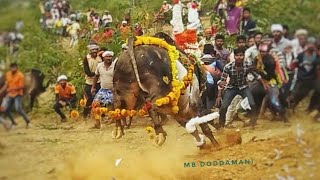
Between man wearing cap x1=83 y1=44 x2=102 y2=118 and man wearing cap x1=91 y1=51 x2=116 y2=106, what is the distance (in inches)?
0.9

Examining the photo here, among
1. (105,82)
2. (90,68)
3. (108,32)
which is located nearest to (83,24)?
(108,32)

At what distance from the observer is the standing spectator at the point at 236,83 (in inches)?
191

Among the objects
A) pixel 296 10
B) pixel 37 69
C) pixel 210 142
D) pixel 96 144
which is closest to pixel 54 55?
pixel 37 69

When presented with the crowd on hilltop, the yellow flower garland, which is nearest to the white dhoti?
the yellow flower garland

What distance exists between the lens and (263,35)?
Answer: 4.77 m

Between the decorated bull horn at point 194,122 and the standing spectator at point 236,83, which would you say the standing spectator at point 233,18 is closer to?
the standing spectator at point 236,83

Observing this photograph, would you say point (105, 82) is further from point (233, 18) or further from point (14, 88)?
point (233, 18)

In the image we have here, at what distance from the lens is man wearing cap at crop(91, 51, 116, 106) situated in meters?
4.89

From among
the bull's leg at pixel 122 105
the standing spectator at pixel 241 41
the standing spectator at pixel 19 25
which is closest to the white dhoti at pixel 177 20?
the standing spectator at pixel 241 41

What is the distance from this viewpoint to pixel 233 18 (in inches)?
190

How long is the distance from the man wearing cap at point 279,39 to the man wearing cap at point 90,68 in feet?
3.62

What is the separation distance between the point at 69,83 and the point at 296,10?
1.48m

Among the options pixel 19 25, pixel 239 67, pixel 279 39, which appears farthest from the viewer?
pixel 239 67

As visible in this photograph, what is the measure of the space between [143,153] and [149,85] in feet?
1.46
